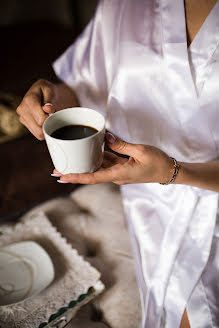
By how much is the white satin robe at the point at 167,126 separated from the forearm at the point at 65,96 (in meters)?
0.11

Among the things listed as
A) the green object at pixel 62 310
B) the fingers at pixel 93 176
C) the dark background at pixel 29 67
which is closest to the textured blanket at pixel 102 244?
the green object at pixel 62 310

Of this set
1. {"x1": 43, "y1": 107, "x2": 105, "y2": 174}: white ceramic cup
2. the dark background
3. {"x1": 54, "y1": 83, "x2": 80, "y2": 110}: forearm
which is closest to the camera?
{"x1": 43, "y1": 107, "x2": 105, "y2": 174}: white ceramic cup

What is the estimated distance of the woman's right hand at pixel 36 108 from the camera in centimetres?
60

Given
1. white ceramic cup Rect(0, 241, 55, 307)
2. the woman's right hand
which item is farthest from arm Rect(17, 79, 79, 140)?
white ceramic cup Rect(0, 241, 55, 307)

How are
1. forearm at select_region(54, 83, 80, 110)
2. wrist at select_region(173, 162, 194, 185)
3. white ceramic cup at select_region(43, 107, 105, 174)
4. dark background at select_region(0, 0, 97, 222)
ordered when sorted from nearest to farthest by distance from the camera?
white ceramic cup at select_region(43, 107, 105, 174), wrist at select_region(173, 162, 194, 185), forearm at select_region(54, 83, 80, 110), dark background at select_region(0, 0, 97, 222)

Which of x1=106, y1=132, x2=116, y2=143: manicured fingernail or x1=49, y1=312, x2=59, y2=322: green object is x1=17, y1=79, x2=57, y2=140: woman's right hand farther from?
x1=49, y1=312, x2=59, y2=322: green object

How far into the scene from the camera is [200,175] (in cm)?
63

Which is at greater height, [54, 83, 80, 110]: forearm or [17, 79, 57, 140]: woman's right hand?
[17, 79, 57, 140]: woman's right hand

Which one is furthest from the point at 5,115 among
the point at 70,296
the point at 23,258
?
the point at 70,296

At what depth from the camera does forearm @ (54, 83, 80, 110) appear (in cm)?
78

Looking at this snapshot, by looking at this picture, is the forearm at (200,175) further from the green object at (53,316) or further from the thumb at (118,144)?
the green object at (53,316)

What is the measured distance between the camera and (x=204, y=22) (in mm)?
622

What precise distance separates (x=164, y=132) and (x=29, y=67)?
1.46 metres

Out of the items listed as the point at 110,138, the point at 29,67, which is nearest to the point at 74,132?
the point at 110,138
